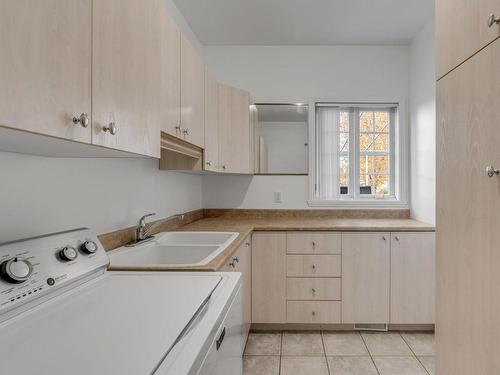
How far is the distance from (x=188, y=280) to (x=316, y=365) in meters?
1.47

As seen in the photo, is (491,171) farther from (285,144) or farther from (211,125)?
(285,144)

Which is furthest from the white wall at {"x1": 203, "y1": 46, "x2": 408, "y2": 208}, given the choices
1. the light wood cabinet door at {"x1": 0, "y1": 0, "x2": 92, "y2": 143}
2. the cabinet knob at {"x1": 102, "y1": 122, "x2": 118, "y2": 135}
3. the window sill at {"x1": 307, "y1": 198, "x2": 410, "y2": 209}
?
the light wood cabinet door at {"x1": 0, "y1": 0, "x2": 92, "y2": 143}

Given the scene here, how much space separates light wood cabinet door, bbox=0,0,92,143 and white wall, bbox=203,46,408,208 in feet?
8.10

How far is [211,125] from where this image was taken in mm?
2307

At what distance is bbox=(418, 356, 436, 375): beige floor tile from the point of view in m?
2.05

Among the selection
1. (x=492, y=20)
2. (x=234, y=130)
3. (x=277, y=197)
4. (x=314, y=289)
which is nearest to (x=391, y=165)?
(x=277, y=197)

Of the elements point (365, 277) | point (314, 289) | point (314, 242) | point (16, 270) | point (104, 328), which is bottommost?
point (314, 289)

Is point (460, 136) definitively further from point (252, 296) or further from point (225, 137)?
point (252, 296)

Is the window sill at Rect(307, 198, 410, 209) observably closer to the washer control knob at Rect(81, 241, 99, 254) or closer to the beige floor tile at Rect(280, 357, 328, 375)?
the beige floor tile at Rect(280, 357, 328, 375)

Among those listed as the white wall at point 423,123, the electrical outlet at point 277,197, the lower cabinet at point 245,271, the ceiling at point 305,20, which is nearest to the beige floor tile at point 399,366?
the lower cabinet at point 245,271

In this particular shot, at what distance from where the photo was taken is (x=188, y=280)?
43.9 inches

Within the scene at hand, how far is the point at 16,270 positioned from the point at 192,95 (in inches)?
51.3

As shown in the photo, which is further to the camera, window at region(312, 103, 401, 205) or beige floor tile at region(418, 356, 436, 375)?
window at region(312, 103, 401, 205)

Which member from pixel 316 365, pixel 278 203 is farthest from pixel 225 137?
pixel 316 365
